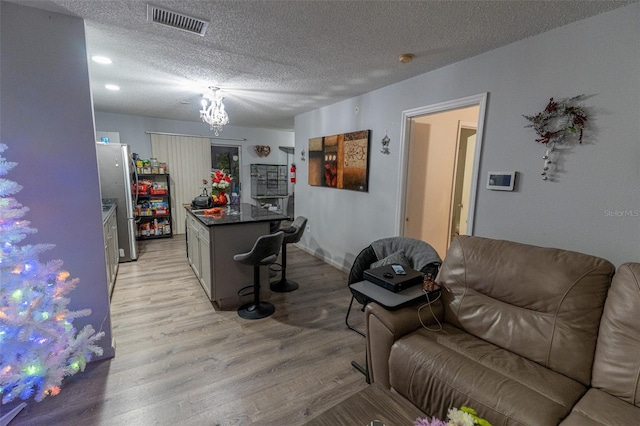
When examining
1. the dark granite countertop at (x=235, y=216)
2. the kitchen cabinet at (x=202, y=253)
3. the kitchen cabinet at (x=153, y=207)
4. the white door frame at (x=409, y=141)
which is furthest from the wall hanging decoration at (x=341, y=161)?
the kitchen cabinet at (x=153, y=207)

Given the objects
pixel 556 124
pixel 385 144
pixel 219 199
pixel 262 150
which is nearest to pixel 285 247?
pixel 219 199

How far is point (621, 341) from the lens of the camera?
4.35 ft

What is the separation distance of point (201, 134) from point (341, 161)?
383 centimetres

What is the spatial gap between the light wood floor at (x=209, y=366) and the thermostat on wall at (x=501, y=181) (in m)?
1.73

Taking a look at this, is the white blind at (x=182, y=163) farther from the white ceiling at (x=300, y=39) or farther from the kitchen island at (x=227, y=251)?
the kitchen island at (x=227, y=251)

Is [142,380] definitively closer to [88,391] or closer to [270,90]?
[88,391]

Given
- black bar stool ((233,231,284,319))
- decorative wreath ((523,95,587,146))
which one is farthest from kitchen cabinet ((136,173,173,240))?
decorative wreath ((523,95,587,146))

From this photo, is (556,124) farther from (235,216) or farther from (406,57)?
(235,216)

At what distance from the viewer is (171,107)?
15.1 feet

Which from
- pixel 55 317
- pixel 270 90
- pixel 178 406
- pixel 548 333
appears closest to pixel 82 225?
pixel 55 317

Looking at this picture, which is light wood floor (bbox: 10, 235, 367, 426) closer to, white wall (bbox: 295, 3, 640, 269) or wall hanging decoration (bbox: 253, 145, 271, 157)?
white wall (bbox: 295, 3, 640, 269)

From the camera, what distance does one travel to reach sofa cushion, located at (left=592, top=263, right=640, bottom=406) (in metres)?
1.27

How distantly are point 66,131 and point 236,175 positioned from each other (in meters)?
5.00

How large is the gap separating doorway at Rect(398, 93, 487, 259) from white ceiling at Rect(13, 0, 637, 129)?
71 centimetres
